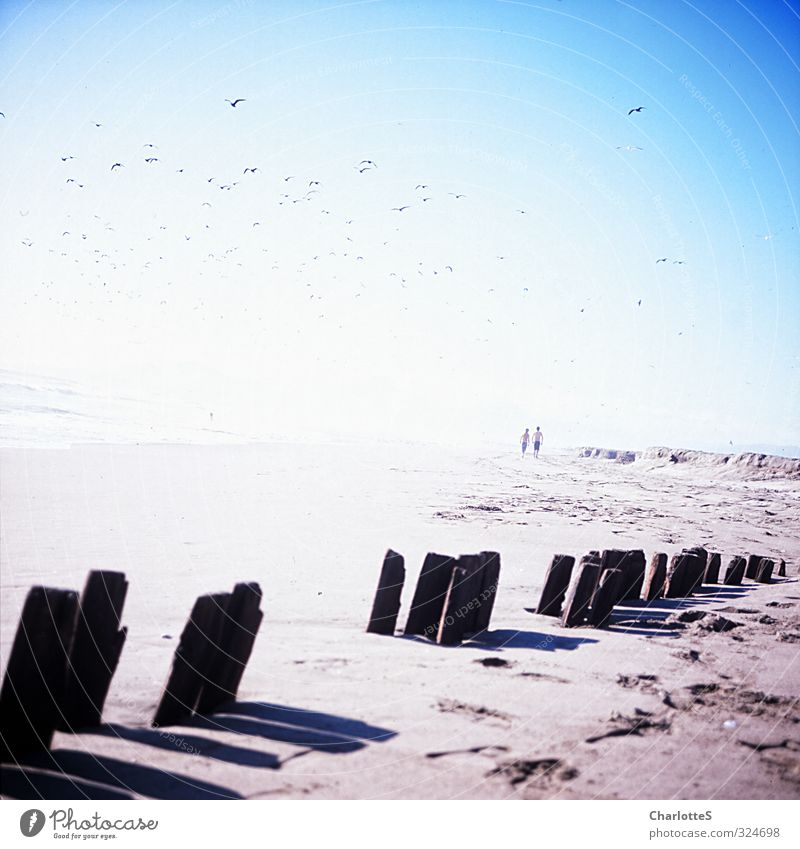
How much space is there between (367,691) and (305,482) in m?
12.0

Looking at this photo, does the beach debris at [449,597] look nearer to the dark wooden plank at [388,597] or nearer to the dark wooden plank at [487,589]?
the dark wooden plank at [487,589]

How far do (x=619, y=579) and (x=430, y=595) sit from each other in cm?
232

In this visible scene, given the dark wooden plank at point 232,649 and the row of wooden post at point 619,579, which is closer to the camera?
the dark wooden plank at point 232,649

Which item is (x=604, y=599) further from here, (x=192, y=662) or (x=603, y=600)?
(x=192, y=662)

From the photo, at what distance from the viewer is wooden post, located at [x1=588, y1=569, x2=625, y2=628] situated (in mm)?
6340

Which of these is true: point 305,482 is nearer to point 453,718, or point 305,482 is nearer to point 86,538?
point 86,538

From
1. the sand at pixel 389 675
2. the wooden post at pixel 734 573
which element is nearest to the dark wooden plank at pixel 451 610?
the sand at pixel 389 675

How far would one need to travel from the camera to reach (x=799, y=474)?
3347cm

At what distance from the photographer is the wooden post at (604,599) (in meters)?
6.34

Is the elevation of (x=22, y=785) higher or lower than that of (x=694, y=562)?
lower

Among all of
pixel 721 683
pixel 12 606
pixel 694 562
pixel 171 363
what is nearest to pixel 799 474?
pixel 694 562

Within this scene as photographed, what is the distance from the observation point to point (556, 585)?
6633 mm

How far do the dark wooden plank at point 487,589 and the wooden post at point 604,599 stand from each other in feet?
3.47
